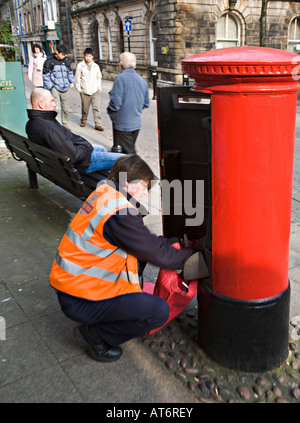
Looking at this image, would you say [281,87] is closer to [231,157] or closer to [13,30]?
[231,157]

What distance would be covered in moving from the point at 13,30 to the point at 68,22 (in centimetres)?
2371

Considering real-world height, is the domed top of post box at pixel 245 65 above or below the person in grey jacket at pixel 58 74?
above

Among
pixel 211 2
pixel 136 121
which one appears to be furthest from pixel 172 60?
pixel 136 121

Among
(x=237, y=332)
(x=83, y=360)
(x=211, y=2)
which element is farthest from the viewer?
(x=211, y=2)

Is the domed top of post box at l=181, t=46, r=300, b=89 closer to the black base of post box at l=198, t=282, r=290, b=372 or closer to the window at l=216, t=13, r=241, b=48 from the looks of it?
the black base of post box at l=198, t=282, r=290, b=372

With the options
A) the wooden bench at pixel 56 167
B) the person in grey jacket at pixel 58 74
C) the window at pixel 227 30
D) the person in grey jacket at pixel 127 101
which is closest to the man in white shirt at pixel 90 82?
the person in grey jacket at pixel 58 74

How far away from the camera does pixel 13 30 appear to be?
13516mm

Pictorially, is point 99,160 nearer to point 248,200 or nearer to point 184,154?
point 184,154

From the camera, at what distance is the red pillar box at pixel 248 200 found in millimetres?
2092

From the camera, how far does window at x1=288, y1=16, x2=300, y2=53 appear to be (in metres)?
24.5

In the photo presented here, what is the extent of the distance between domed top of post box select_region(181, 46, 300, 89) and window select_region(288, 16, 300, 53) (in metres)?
24.8

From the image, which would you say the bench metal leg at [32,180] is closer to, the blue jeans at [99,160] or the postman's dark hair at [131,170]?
the blue jeans at [99,160]

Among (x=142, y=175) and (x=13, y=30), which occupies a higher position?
(x=13, y=30)

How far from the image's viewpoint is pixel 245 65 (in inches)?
78.7
